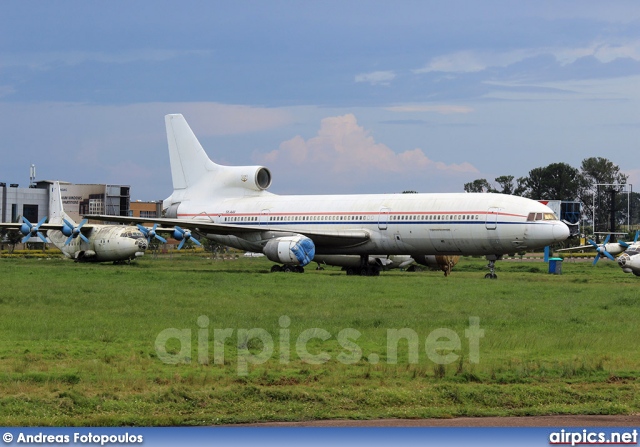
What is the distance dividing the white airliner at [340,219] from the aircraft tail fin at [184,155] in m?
0.06

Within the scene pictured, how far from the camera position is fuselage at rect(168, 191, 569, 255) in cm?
3941

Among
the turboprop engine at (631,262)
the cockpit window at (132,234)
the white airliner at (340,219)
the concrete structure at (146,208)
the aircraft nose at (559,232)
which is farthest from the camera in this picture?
the concrete structure at (146,208)

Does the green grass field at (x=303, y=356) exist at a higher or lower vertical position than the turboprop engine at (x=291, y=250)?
lower

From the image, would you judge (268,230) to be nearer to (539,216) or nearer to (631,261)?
(539,216)

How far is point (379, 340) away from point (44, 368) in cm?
620

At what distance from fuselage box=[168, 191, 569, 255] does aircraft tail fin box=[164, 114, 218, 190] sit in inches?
146

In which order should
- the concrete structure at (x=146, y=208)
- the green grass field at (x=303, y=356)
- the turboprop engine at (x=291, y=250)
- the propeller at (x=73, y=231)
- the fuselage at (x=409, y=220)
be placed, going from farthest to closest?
the concrete structure at (x=146, y=208), the propeller at (x=73, y=231), the turboprop engine at (x=291, y=250), the fuselage at (x=409, y=220), the green grass field at (x=303, y=356)

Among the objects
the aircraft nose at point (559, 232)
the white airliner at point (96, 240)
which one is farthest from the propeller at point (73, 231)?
the aircraft nose at point (559, 232)

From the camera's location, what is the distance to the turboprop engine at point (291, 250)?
138 ft

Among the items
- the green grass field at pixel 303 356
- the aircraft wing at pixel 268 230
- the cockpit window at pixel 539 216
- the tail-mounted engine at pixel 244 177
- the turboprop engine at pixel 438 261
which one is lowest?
the green grass field at pixel 303 356

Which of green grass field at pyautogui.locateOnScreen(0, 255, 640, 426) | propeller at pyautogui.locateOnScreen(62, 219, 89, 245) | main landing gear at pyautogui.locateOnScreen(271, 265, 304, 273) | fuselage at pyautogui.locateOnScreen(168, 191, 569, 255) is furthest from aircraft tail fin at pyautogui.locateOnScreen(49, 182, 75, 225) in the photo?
green grass field at pyautogui.locateOnScreen(0, 255, 640, 426)

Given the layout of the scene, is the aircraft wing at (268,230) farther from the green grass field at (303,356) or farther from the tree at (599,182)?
the tree at (599,182)

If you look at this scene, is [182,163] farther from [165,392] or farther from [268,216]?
[165,392]

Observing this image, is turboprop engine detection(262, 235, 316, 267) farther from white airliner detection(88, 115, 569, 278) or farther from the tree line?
the tree line
